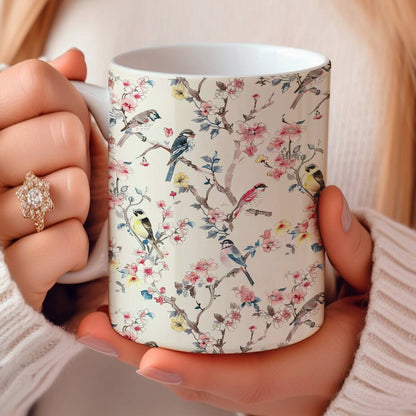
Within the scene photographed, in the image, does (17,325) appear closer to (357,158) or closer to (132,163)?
(132,163)

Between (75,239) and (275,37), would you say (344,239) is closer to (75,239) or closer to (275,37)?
(75,239)

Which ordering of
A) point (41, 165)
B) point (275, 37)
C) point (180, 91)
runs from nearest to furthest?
point (180, 91) < point (41, 165) < point (275, 37)

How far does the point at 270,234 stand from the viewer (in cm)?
54

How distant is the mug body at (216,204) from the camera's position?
1.68 feet

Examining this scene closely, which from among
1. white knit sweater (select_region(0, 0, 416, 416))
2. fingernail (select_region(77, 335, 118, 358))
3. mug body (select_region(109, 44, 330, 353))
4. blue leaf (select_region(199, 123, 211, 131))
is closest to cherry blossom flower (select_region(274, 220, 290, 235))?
mug body (select_region(109, 44, 330, 353))

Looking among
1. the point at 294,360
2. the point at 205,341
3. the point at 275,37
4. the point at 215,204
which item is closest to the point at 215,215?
the point at 215,204

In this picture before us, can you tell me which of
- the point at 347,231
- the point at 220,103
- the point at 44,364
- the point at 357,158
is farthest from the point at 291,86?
the point at 357,158

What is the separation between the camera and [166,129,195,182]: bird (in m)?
0.51

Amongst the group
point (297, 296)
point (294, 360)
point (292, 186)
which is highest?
point (292, 186)

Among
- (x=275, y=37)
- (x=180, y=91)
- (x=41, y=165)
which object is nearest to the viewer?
(x=180, y=91)

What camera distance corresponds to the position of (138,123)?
1.74 ft

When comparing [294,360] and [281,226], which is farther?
[294,360]

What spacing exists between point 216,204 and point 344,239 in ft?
0.56

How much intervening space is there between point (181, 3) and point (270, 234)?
0.69 meters
